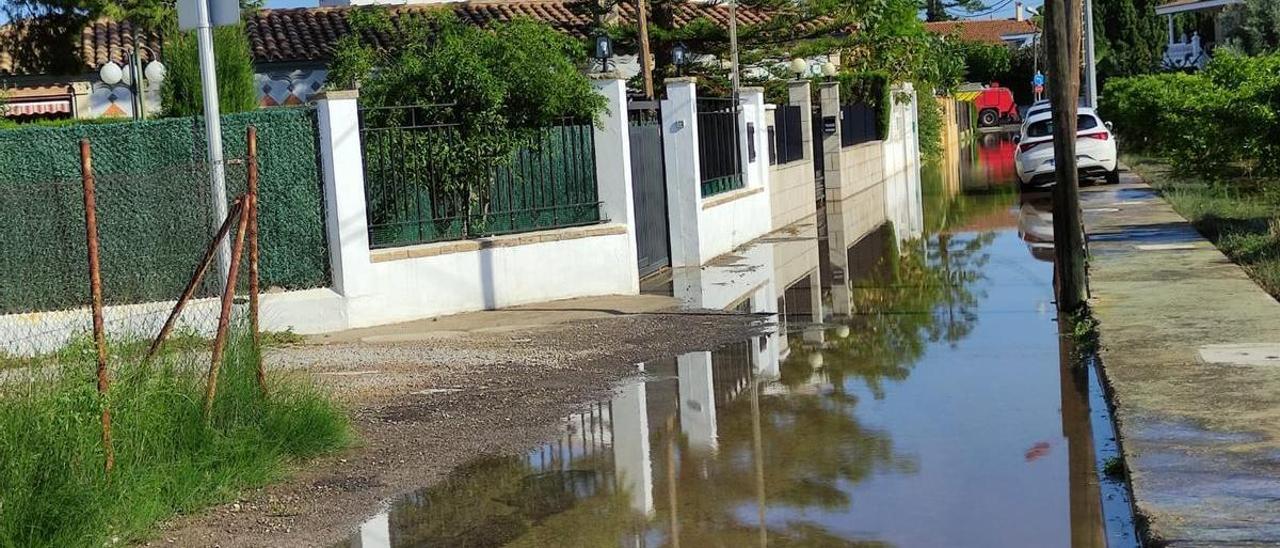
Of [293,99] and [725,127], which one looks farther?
[293,99]

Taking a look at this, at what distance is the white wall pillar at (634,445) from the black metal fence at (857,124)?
Result: 22574 mm

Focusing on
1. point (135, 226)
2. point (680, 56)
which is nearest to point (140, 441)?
point (135, 226)

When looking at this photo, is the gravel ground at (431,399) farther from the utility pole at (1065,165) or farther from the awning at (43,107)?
the awning at (43,107)

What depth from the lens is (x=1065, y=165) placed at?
14094 mm

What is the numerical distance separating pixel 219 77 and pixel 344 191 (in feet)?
8.09

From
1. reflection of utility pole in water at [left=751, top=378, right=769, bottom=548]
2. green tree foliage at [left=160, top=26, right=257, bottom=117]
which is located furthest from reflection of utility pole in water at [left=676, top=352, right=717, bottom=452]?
green tree foliage at [left=160, top=26, right=257, bottom=117]

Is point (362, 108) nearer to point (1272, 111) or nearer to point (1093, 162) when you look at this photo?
point (1272, 111)

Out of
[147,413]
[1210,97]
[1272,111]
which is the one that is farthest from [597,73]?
[1210,97]

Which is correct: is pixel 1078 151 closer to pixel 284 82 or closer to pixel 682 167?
pixel 682 167

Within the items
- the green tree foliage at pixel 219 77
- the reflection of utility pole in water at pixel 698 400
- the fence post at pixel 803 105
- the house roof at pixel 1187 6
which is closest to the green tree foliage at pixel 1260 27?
the house roof at pixel 1187 6

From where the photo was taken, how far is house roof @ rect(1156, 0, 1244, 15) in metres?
69.9

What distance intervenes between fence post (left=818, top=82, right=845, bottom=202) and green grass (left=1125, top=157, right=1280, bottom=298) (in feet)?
19.8

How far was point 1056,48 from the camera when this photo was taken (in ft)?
45.8

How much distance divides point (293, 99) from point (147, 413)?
29158 millimetres
